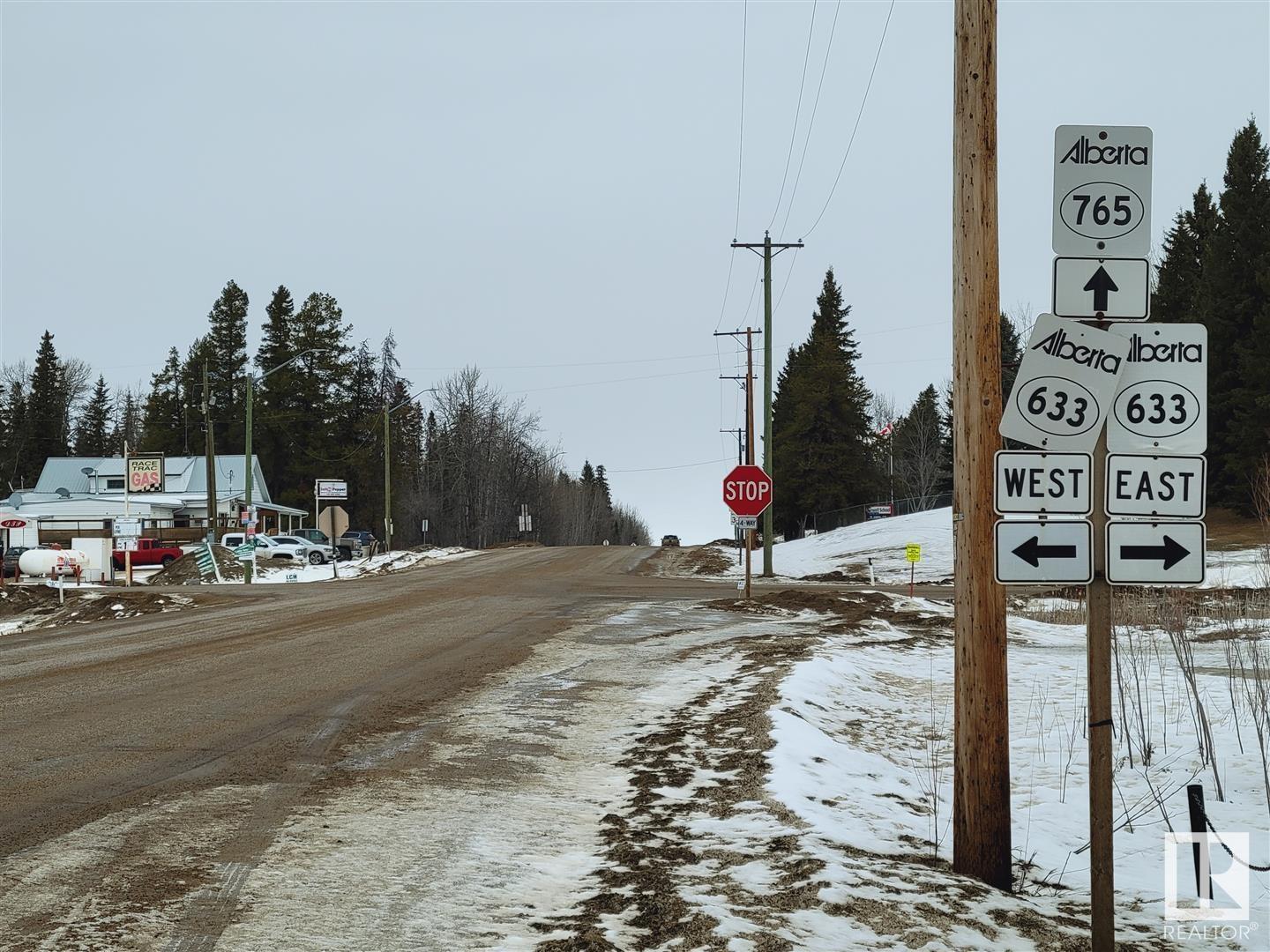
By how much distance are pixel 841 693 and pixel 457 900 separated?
770 cm

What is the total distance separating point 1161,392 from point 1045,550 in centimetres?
83

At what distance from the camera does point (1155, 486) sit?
4.89 m

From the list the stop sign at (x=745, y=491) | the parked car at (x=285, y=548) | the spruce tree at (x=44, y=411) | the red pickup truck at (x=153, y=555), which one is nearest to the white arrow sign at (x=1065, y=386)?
the stop sign at (x=745, y=491)

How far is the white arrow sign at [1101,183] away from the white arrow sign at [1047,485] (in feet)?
3.15

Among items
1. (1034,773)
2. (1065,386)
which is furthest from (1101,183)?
(1034,773)

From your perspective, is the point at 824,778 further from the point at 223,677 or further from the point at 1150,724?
the point at 223,677

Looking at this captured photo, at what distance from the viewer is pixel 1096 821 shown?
4.94 metres

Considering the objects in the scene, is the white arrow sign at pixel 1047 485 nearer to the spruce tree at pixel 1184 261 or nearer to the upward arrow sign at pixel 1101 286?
the upward arrow sign at pixel 1101 286

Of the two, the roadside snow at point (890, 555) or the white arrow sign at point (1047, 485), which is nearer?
the white arrow sign at point (1047, 485)

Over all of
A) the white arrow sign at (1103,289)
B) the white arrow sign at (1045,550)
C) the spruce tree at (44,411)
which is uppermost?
the spruce tree at (44,411)

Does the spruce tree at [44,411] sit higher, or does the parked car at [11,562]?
the spruce tree at [44,411]

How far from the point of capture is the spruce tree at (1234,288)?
172 feet

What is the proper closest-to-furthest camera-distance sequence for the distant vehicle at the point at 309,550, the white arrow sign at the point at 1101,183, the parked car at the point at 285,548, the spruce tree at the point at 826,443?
the white arrow sign at the point at 1101,183 → the parked car at the point at 285,548 → the distant vehicle at the point at 309,550 → the spruce tree at the point at 826,443

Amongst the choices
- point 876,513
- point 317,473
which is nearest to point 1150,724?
point 876,513
